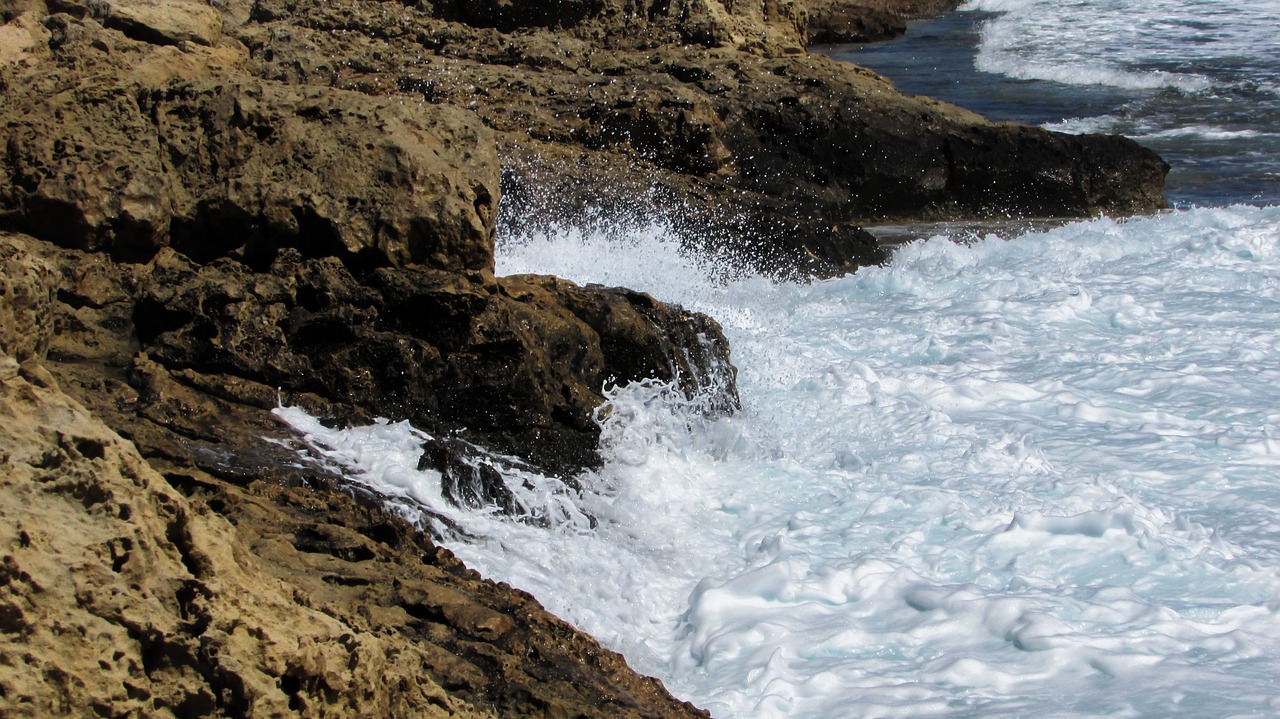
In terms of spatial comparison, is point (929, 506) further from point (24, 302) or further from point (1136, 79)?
point (1136, 79)

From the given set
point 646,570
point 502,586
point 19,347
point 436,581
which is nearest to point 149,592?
point 436,581

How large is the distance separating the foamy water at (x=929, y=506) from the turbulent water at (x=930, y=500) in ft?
0.04

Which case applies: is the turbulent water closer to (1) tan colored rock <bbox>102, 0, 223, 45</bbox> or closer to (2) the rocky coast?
(2) the rocky coast

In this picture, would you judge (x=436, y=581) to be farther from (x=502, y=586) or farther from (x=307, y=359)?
(x=307, y=359)

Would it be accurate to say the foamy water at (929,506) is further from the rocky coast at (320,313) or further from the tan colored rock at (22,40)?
the tan colored rock at (22,40)

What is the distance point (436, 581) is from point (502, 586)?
251 mm

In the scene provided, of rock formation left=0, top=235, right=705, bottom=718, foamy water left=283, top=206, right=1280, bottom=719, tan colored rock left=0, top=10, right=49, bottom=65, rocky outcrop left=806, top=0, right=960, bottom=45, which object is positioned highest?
rocky outcrop left=806, top=0, right=960, bottom=45

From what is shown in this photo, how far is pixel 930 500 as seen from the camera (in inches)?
202

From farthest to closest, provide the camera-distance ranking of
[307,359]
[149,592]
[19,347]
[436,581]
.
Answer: [307,359] < [19,347] < [436,581] < [149,592]

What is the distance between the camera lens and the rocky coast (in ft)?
7.51

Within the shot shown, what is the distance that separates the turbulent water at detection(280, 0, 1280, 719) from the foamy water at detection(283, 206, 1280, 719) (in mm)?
13

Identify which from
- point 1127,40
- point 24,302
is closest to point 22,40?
point 24,302

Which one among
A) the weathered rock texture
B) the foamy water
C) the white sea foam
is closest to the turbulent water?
the foamy water

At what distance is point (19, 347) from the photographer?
3762mm
